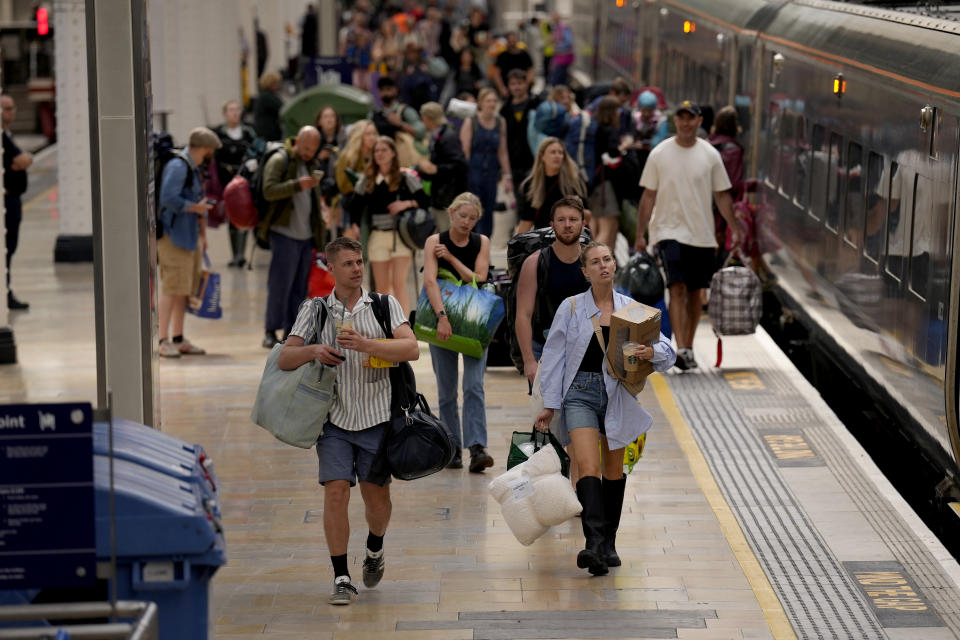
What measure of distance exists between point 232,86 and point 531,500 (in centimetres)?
2291

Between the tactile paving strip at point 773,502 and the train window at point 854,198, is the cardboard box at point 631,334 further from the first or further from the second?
the train window at point 854,198

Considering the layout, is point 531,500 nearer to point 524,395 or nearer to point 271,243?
point 524,395

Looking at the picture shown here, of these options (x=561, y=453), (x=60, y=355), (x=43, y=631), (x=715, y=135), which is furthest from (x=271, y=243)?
(x=43, y=631)

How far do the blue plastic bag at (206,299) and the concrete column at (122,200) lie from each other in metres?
5.59

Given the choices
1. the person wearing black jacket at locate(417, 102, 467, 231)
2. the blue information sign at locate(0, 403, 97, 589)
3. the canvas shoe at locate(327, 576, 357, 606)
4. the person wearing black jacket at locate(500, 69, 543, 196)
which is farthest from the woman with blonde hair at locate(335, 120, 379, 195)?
the blue information sign at locate(0, 403, 97, 589)

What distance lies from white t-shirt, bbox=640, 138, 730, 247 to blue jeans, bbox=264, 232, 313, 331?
2.95 metres

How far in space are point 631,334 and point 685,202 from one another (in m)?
4.88

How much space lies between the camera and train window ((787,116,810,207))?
14141 mm

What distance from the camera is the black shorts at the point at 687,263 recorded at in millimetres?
12625

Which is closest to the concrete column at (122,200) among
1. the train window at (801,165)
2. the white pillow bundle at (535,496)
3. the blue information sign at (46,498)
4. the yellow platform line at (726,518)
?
the white pillow bundle at (535,496)

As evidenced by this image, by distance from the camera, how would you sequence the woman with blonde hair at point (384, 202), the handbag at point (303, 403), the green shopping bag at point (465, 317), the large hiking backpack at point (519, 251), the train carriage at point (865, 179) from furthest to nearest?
the woman with blonde hair at point (384, 202) < the green shopping bag at point (465, 317) < the large hiking backpack at point (519, 251) < the train carriage at point (865, 179) < the handbag at point (303, 403)

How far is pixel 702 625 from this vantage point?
292 inches

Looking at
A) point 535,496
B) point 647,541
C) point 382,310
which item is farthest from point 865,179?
point 382,310

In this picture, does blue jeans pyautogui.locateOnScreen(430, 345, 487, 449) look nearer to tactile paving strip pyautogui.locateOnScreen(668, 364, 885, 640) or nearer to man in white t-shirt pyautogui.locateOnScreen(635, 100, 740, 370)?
tactile paving strip pyautogui.locateOnScreen(668, 364, 885, 640)
